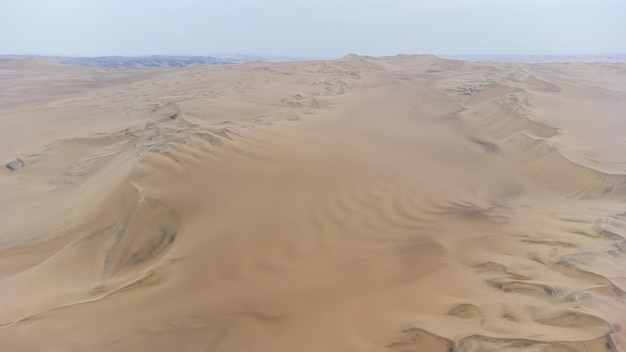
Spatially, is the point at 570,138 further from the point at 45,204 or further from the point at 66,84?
the point at 66,84

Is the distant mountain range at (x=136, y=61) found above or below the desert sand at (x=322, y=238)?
above

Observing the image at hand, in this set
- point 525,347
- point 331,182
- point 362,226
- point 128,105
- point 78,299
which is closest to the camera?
point 525,347

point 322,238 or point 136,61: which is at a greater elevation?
point 136,61

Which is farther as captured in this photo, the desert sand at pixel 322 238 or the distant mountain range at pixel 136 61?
the distant mountain range at pixel 136 61

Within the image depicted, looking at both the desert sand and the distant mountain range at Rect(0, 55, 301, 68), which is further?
the distant mountain range at Rect(0, 55, 301, 68)

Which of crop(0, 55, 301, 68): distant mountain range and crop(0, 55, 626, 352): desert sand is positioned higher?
crop(0, 55, 301, 68): distant mountain range

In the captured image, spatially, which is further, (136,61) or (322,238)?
(136,61)

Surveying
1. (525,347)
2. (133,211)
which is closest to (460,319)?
(525,347)

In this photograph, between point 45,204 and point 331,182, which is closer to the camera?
point 331,182
